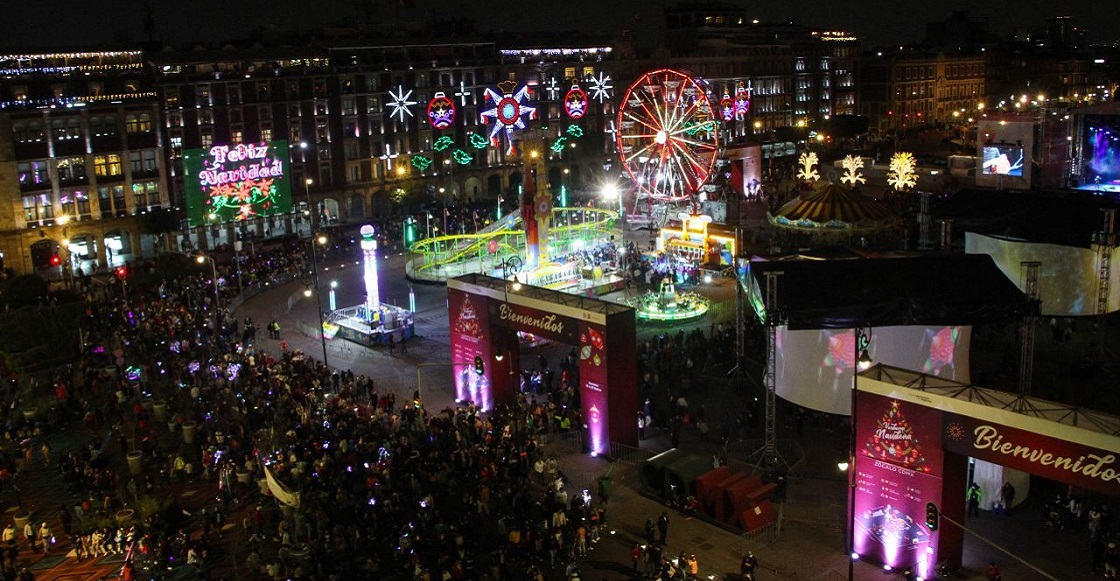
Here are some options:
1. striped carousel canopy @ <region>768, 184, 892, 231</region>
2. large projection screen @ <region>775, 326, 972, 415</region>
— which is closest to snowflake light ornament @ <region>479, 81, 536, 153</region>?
striped carousel canopy @ <region>768, 184, 892, 231</region>

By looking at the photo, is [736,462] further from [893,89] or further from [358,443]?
[893,89]

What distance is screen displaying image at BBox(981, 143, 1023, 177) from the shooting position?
60.1 meters

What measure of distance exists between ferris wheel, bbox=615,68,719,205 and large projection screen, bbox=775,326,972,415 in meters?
28.0

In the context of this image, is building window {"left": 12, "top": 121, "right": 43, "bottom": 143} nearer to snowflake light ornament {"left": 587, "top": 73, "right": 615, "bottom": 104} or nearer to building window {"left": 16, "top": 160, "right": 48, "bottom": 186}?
building window {"left": 16, "top": 160, "right": 48, "bottom": 186}

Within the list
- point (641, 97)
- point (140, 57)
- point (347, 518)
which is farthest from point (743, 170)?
point (347, 518)

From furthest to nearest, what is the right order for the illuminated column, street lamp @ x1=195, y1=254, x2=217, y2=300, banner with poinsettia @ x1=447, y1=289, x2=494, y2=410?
street lamp @ x1=195, y1=254, x2=217, y2=300, the illuminated column, banner with poinsettia @ x1=447, y1=289, x2=494, y2=410

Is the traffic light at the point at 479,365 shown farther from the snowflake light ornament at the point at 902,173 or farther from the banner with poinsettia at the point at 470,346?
the snowflake light ornament at the point at 902,173

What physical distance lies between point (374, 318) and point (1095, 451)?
35041mm

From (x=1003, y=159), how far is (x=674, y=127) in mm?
20388

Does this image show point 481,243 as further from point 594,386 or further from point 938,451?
point 938,451

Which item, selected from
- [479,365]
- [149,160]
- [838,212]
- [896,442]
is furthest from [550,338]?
[149,160]

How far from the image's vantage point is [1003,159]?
60.8 meters

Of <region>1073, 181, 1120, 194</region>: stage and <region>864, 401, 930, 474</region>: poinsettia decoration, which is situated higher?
<region>1073, 181, 1120, 194</region>: stage

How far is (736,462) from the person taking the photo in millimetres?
31359
